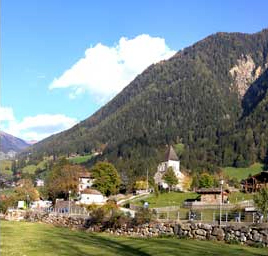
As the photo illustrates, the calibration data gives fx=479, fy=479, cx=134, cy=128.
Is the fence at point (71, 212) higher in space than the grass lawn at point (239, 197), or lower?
lower

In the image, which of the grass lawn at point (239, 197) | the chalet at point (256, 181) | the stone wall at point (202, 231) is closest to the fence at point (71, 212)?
the stone wall at point (202, 231)

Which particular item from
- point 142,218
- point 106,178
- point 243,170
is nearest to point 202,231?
point 142,218

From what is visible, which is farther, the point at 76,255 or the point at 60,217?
the point at 60,217

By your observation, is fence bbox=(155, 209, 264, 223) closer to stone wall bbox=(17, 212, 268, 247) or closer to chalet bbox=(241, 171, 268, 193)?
stone wall bbox=(17, 212, 268, 247)

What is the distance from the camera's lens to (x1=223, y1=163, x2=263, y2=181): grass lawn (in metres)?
184

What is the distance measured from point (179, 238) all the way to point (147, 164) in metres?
142

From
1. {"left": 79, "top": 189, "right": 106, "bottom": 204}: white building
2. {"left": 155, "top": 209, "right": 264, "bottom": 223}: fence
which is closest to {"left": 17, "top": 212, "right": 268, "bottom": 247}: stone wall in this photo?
{"left": 155, "top": 209, "right": 264, "bottom": 223}: fence

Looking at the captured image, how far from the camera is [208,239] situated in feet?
85.0

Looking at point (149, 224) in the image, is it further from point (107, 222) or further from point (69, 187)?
point (69, 187)

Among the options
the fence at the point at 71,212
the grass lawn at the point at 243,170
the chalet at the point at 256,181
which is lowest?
the fence at the point at 71,212

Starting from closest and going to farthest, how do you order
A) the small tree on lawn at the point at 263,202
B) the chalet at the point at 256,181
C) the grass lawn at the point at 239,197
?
1. the small tree on lawn at the point at 263,202
2. the grass lawn at the point at 239,197
3. the chalet at the point at 256,181

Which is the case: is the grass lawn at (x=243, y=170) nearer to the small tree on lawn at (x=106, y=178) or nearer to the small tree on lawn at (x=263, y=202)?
the small tree on lawn at (x=106, y=178)

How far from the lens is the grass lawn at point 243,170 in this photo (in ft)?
603

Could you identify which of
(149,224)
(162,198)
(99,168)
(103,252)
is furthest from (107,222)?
(99,168)
